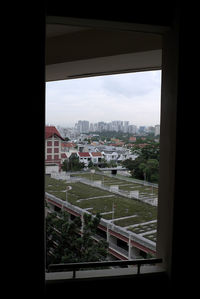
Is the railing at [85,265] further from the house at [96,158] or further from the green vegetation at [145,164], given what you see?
the house at [96,158]

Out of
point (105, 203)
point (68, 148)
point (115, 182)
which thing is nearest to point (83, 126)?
point (68, 148)

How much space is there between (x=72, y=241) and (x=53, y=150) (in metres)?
0.67

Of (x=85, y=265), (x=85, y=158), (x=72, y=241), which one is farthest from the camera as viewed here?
(x=85, y=158)

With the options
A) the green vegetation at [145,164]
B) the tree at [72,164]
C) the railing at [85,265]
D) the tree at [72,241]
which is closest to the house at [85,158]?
the tree at [72,164]

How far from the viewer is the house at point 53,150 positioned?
1588 millimetres

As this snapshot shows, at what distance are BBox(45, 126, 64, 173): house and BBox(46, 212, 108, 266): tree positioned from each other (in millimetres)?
344

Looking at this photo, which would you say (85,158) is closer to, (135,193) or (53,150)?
(53,150)

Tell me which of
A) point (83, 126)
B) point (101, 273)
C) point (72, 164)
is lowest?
point (101, 273)

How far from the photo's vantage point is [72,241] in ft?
5.27

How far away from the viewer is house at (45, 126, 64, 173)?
159 centimetres
